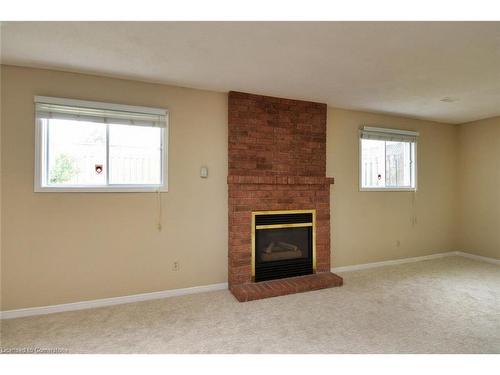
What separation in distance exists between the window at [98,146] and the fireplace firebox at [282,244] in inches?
55.6

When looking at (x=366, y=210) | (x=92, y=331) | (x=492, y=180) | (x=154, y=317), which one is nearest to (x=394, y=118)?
(x=366, y=210)

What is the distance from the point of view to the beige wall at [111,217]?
8.69ft

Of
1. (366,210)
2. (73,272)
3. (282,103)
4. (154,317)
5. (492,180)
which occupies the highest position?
(282,103)

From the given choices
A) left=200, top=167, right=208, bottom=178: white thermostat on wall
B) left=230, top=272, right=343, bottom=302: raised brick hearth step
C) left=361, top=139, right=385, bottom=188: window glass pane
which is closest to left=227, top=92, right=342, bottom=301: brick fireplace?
left=230, top=272, right=343, bottom=302: raised brick hearth step

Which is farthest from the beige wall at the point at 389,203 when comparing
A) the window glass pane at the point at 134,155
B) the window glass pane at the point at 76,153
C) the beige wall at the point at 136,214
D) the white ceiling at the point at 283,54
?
the window glass pane at the point at 76,153

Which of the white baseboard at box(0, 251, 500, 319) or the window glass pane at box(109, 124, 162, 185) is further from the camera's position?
the window glass pane at box(109, 124, 162, 185)

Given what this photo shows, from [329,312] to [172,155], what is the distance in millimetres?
2518

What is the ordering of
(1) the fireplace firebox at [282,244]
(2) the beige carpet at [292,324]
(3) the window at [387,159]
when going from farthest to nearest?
(3) the window at [387,159] < (1) the fireplace firebox at [282,244] < (2) the beige carpet at [292,324]

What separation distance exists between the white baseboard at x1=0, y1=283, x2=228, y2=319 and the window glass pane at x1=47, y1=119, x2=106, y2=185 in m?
1.30

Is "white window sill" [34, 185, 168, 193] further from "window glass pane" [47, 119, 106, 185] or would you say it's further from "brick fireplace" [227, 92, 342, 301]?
"brick fireplace" [227, 92, 342, 301]

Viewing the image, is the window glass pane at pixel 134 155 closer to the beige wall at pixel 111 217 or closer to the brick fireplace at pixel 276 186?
the beige wall at pixel 111 217

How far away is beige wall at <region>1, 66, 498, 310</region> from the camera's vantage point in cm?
265
